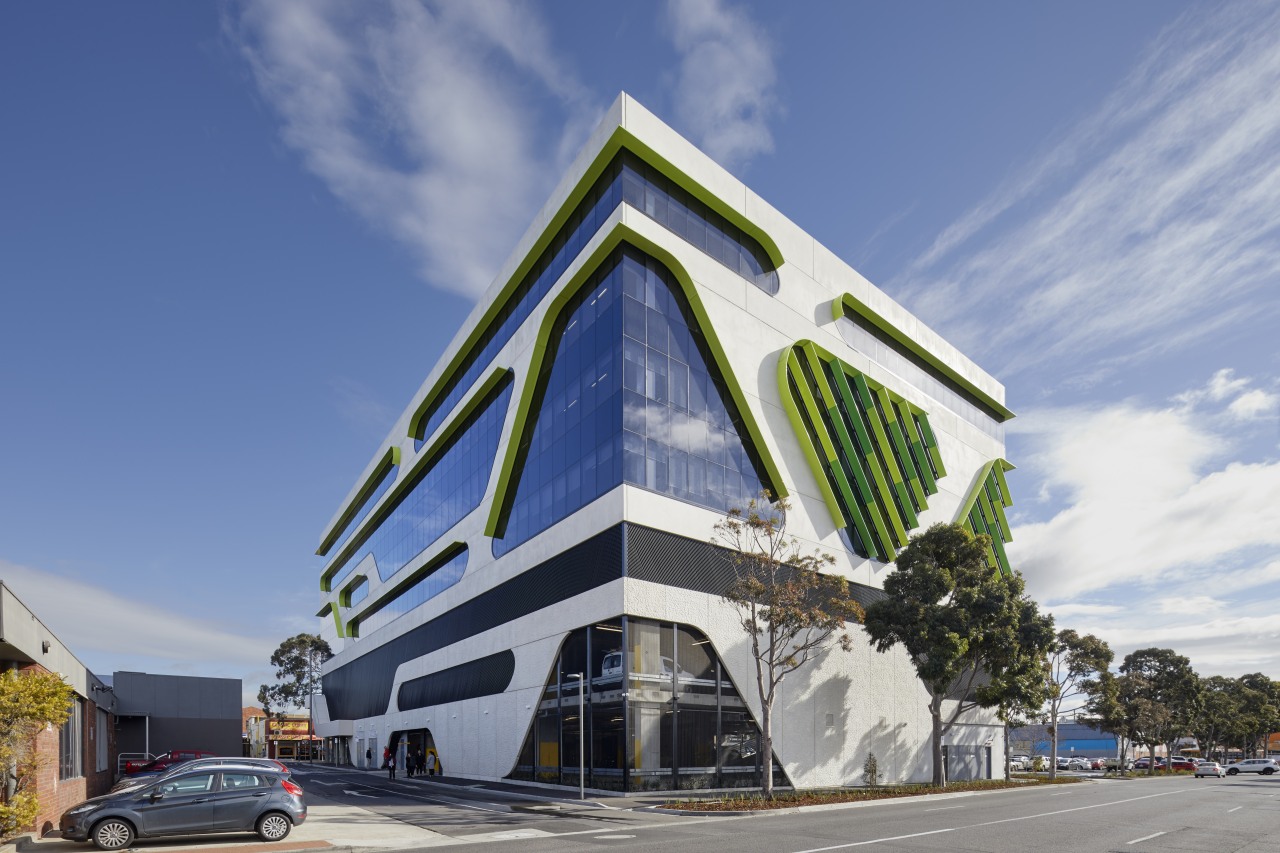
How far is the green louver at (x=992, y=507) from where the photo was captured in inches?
2290

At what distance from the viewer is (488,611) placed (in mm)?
45625

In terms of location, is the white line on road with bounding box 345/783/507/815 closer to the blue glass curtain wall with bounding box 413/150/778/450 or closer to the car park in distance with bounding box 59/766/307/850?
the car park in distance with bounding box 59/766/307/850

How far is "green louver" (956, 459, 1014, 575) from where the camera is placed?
191ft

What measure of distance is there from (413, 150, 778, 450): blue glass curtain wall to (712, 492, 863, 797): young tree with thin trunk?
37.2 feet

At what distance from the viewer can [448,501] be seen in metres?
56.6

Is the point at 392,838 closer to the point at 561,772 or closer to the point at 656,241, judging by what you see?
the point at 561,772

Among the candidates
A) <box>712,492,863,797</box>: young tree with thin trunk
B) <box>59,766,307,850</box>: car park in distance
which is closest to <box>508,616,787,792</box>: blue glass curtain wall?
<box>712,492,863,797</box>: young tree with thin trunk

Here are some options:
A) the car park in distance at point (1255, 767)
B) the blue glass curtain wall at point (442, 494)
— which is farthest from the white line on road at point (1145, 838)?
the car park in distance at point (1255, 767)

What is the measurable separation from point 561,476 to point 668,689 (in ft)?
36.0

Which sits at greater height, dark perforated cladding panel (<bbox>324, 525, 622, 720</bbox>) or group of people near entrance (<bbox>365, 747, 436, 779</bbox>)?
dark perforated cladding panel (<bbox>324, 525, 622, 720</bbox>)

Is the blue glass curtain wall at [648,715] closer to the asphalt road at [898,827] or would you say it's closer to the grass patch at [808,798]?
the grass patch at [808,798]

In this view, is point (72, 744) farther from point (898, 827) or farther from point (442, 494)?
point (442, 494)

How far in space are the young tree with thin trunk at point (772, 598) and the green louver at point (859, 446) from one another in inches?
203

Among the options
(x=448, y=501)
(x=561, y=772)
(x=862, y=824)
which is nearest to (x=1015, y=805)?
(x=862, y=824)
